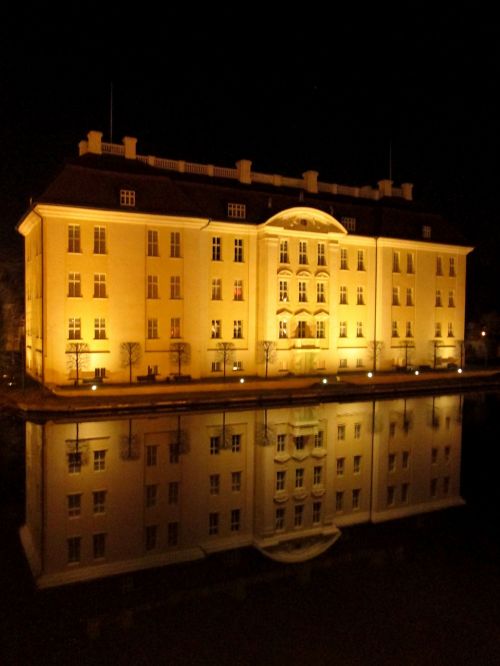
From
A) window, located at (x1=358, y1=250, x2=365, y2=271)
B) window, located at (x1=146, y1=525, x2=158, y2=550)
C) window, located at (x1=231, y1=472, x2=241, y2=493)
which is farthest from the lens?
window, located at (x1=358, y1=250, x2=365, y2=271)

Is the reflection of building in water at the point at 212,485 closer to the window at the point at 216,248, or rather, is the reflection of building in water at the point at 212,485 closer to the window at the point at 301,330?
the window at the point at 301,330

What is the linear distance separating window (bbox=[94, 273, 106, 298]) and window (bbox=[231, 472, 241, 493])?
17.8 meters

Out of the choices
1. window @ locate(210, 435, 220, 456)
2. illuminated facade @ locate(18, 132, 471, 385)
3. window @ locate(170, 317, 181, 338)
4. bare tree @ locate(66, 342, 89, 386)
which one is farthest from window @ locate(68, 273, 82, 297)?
window @ locate(210, 435, 220, 456)

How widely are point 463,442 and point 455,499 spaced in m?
6.46

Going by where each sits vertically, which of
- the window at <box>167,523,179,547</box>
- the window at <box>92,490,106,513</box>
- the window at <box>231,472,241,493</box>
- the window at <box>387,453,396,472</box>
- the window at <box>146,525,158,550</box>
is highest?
the window at <box>92,490,106,513</box>

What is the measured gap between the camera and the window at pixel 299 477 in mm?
13898

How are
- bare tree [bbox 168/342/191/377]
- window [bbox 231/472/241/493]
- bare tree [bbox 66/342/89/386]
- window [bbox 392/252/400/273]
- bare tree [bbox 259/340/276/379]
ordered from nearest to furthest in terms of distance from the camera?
window [bbox 231/472/241/493]
bare tree [bbox 66/342/89/386]
bare tree [bbox 168/342/191/377]
bare tree [bbox 259/340/276/379]
window [bbox 392/252/400/273]

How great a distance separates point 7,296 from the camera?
141ft

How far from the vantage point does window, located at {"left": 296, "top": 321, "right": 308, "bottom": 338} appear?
3575cm

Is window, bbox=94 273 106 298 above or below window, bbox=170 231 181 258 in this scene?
below

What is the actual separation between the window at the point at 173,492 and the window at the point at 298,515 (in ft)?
8.50

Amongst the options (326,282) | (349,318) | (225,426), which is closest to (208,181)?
(326,282)

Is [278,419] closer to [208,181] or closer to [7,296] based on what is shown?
[208,181]

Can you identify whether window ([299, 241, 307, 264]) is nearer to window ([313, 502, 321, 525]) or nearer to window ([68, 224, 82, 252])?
window ([68, 224, 82, 252])
